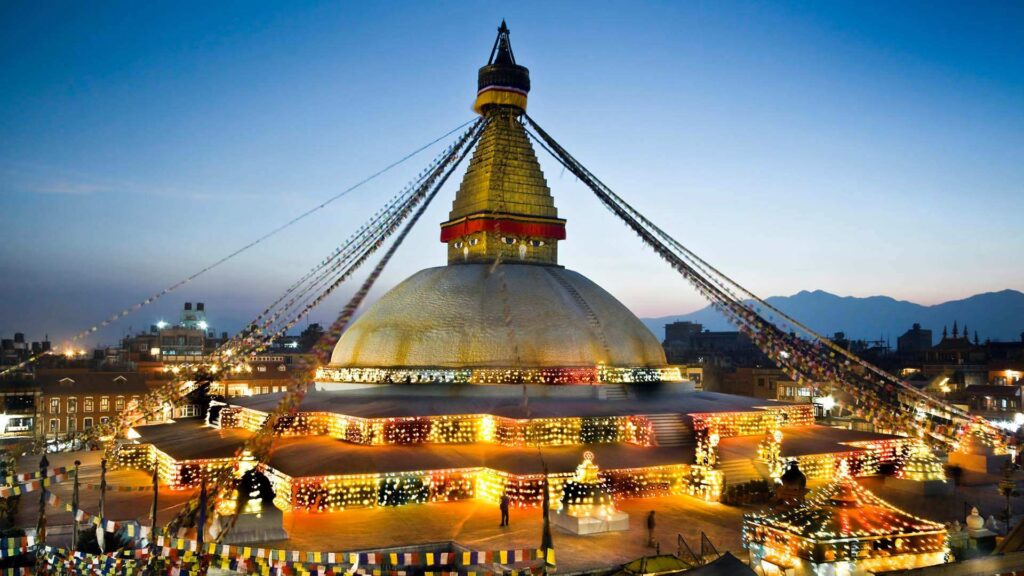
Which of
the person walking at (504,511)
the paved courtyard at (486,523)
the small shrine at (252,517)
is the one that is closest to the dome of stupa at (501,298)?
the paved courtyard at (486,523)

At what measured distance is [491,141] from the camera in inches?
873

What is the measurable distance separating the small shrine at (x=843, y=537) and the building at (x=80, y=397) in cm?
3131

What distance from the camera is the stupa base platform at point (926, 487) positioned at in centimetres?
1581

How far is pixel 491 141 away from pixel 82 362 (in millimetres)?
35538

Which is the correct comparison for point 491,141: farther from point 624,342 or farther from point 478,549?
point 478,549

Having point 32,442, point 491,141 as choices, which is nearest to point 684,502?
point 491,141

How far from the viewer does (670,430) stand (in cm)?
1655

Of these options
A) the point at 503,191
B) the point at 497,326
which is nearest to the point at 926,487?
the point at 497,326

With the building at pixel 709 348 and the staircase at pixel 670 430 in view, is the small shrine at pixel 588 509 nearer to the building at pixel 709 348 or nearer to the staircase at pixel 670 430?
the staircase at pixel 670 430

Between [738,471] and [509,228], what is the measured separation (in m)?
9.33

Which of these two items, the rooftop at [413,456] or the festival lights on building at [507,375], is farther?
the festival lights on building at [507,375]

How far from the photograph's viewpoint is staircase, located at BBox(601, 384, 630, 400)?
18297mm

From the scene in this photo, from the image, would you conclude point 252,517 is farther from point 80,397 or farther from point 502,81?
point 80,397

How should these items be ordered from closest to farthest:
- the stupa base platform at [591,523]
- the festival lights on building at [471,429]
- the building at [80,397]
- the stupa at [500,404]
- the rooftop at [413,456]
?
the stupa base platform at [591,523] → the rooftop at [413,456] → the stupa at [500,404] → the festival lights on building at [471,429] → the building at [80,397]
